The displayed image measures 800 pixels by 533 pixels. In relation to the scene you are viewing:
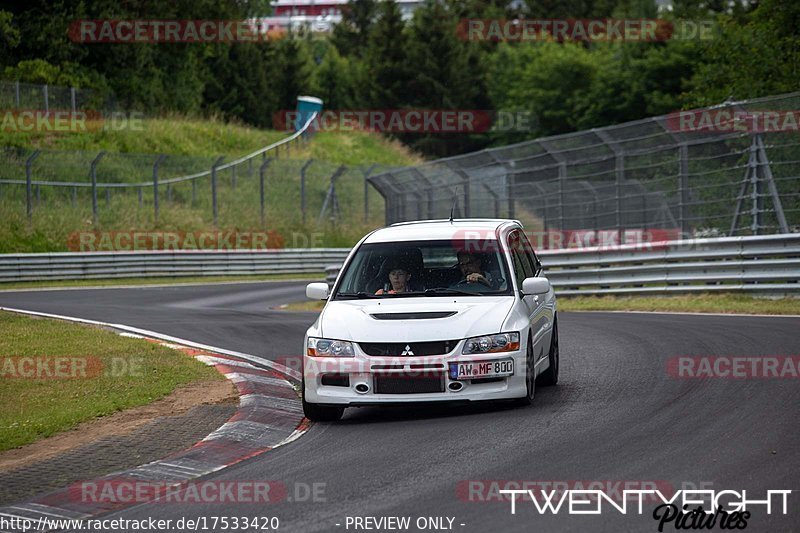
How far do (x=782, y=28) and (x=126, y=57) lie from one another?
31.1 meters

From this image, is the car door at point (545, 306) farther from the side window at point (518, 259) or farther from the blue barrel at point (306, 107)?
the blue barrel at point (306, 107)

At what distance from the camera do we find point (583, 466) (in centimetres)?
702

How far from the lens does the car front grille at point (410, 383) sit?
29.0 ft

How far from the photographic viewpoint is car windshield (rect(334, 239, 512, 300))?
9914 millimetres

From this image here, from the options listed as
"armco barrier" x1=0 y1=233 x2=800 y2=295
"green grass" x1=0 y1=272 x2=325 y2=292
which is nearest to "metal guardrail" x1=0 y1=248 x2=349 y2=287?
"green grass" x1=0 y1=272 x2=325 y2=292

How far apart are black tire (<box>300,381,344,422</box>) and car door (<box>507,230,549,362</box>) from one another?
1676 millimetres

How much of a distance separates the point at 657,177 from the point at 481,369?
45.5 feet

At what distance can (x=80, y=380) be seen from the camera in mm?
→ 11758

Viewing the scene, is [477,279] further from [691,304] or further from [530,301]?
[691,304]

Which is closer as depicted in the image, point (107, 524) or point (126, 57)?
point (107, 524)

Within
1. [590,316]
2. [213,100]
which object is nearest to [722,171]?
[590,316]

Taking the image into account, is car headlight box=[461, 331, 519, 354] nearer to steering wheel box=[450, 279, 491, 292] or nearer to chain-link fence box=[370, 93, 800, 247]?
steering wheel box=[450, 279, 491, 292]

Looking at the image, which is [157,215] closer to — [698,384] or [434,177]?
[434,177]
